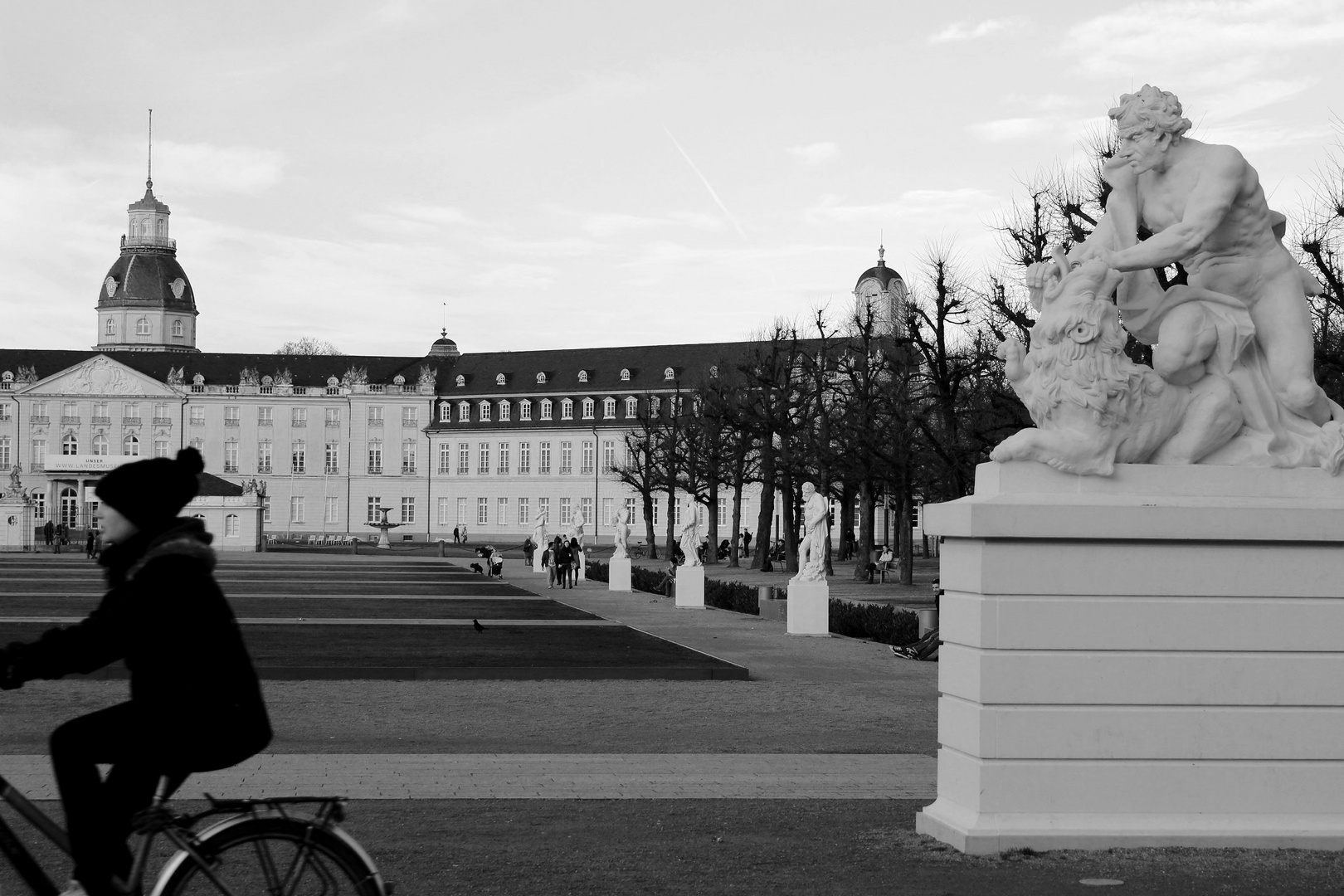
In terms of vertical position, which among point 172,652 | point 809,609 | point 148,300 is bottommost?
point 809,609

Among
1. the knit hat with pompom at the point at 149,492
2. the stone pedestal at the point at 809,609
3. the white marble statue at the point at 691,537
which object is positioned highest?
the knit hat with pompom at the point at 149,492

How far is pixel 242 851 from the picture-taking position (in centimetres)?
475

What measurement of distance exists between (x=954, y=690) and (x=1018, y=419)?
23721 millimetres

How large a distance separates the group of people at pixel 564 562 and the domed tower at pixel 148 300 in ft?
357

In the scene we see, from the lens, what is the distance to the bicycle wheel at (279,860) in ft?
15.5

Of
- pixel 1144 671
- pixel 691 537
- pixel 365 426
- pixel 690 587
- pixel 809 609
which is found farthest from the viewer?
pixel 365 426

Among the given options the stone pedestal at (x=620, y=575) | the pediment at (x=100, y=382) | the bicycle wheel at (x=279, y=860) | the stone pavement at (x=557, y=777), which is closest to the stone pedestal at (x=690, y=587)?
the stone pedestal at (x=620, y=575)

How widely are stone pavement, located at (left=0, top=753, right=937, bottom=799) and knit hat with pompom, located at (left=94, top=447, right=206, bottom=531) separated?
4514mm

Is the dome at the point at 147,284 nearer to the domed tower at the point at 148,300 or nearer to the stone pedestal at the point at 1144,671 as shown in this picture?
the domed tower at the point at 148,300

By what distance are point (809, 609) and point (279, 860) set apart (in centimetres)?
2022

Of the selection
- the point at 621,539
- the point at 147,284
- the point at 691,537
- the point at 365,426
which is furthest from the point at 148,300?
the point at 691,537

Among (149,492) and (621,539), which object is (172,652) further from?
(621,539)

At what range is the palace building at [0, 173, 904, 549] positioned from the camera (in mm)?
126562

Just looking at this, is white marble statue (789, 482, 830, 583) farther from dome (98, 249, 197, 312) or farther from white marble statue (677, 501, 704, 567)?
dome (98, 249, 197, 312)
